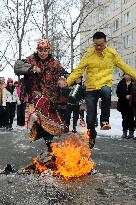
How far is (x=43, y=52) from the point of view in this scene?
6.61 m

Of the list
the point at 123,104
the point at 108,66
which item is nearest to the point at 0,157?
the point at 108,66

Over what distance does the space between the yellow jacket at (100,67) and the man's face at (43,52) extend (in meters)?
0.72

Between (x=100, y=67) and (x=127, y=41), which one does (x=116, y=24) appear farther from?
(x=100, y=67)

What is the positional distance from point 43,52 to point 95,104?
1.37 m

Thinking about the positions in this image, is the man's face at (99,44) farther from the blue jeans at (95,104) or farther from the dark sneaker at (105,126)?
the dark sneaker at (105,126)

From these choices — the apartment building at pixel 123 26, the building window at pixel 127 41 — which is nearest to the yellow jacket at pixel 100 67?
the apartment building at pixel 123 26

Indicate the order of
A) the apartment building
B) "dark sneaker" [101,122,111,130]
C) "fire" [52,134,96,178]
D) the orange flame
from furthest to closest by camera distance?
1. the apartment building
2. "dark sneaker" [101,122,111,130]
3. the orange flame
4. "fire" [52,134,96,178]

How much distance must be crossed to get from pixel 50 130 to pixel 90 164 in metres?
0.98

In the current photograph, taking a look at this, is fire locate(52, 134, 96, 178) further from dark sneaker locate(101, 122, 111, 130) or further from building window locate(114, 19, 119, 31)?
building window locate(114, 19, 119, 31)

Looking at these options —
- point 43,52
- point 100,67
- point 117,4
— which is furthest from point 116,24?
point 43,52

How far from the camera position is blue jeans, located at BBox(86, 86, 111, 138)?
7.21 meters

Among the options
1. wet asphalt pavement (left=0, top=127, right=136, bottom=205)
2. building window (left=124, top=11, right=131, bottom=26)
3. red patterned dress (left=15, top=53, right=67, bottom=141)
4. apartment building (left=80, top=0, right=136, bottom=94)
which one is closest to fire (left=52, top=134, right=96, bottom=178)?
wet asphalt pavement (left=0, top=127, right=136, bottom=205)

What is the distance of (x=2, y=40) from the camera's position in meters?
35.9

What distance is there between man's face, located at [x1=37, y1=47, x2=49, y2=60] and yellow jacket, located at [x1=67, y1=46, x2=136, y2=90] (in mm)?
723
